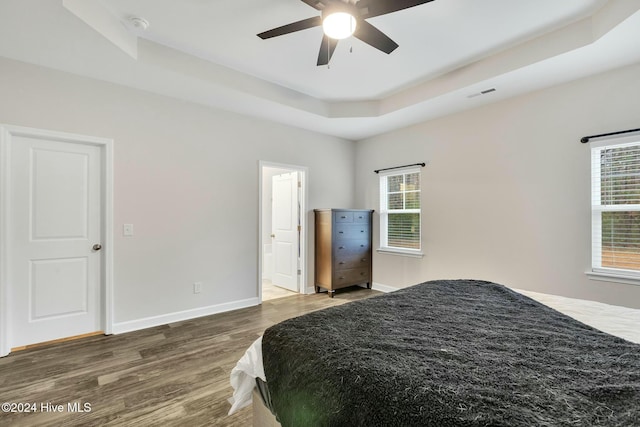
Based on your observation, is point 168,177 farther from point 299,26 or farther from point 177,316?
point 299,26

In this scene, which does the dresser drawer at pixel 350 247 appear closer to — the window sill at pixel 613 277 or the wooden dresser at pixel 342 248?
the wooden dresser at pixel 342 248

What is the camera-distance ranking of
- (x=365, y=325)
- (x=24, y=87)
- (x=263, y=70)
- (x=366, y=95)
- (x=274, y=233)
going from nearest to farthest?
(x=365, y=325) → (x=24, y=87) → (x=263, y=70) → (x=366, y=95) → (x=274, y=233)

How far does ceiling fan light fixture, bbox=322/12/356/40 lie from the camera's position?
5.95ft

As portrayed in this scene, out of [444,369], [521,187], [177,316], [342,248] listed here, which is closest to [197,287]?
[177,316]

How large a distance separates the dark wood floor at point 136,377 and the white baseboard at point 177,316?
10cm

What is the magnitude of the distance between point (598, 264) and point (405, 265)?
2132 mm

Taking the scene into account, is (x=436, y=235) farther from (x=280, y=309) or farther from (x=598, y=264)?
(x=280, y=309)

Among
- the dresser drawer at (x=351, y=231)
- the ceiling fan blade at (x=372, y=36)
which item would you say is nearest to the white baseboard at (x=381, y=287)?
the dresser drawer at (x=351, y=231)

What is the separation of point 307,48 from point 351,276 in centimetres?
323

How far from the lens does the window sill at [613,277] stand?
99.7 inches

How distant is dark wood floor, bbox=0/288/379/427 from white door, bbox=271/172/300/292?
5.24ft

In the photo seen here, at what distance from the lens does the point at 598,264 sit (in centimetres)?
276

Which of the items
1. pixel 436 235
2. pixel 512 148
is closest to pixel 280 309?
pixel 436 235

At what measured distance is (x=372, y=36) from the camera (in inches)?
80.3
